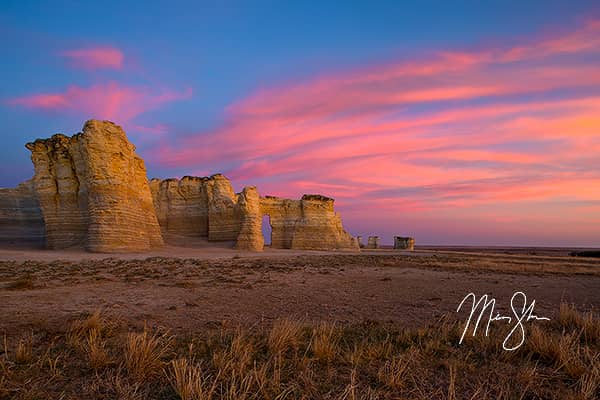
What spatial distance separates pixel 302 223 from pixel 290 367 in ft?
164

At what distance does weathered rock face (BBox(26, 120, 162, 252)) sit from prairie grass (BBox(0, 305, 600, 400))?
26.9m

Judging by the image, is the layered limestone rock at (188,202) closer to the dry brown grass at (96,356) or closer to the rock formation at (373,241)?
the dry brown grass at (96,356)

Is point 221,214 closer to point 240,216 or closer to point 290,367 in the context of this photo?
point 240,216

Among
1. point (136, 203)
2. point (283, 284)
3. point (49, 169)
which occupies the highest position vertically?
point (49, 169)

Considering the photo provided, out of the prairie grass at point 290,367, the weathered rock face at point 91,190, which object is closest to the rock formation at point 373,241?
the weathered rock face at point 91,190

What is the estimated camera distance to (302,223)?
2137 inches

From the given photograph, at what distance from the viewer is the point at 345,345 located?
529 centimetres

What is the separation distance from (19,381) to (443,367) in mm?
4756

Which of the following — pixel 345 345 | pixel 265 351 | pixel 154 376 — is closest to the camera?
pixel 154 376

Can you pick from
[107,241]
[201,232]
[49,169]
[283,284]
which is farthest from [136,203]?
[283,284]

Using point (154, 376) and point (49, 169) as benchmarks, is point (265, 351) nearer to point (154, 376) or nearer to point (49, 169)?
point (154, 376)

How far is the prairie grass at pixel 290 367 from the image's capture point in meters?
3.63

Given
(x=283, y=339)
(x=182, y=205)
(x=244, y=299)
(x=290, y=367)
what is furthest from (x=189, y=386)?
(x=182, y=205)

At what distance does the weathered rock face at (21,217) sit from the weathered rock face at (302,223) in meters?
27.2
